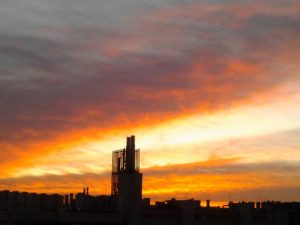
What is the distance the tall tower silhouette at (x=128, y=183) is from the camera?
81.2m

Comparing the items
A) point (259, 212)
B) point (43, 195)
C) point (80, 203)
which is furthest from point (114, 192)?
point (259, 212)

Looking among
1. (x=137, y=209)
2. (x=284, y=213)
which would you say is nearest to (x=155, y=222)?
(x=137, y=209)

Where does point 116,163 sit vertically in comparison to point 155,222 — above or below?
above

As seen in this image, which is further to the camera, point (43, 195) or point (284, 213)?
point (284, 213)

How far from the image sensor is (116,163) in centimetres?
9019

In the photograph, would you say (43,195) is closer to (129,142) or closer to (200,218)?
(129,142)

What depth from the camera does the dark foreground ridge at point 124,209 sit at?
247 feet

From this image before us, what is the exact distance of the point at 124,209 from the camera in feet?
268

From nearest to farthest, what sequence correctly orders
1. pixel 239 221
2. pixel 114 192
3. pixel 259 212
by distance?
pixel 114 192 → pixel 239 221 → pixel 259 212

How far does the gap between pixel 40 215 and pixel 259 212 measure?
159 feet

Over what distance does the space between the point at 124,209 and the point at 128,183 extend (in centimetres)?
445

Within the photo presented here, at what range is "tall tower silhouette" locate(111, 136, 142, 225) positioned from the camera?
81.2 metres

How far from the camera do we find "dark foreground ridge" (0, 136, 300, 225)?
7538cm

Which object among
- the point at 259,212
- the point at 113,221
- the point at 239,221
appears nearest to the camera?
the point at 113,221
